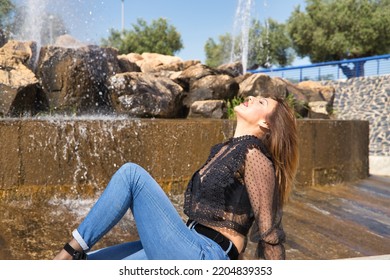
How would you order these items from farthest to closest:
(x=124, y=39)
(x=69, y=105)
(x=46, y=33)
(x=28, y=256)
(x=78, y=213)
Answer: (x=124, y=39) < (x=46, y=33) < (x=69, y=105) < (x=78, y=213) < (x=28, y=256)

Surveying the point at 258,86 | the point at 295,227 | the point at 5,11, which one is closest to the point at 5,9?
the point at 5,11

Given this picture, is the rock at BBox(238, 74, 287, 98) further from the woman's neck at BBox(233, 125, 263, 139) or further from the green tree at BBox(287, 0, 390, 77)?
the green tree at BBox(287, 0, 390, 77)

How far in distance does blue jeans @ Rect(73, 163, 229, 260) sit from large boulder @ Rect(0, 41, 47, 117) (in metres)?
4.57

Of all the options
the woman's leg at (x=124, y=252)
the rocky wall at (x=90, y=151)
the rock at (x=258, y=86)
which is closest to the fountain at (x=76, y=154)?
the rocky wall at (x=90, y=151)

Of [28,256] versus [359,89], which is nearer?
[28,256]

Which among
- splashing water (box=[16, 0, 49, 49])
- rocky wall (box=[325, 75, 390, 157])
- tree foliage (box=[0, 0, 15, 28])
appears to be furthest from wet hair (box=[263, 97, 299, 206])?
rocky wall (box=[325, 75, 390, 157])

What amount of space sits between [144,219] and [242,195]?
41 centimetres

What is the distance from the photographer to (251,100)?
7.96 feet

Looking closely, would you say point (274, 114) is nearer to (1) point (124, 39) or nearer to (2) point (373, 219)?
(2) point (373, 219)

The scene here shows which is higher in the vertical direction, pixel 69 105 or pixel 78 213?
pixel 69 105

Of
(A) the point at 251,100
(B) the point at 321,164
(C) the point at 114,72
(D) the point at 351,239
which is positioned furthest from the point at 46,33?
(A) the point at 251,100

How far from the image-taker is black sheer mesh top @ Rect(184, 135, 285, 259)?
2.13m

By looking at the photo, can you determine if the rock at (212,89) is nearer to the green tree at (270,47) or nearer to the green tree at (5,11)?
the green tree at (5,11)

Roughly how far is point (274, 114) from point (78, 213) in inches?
116
